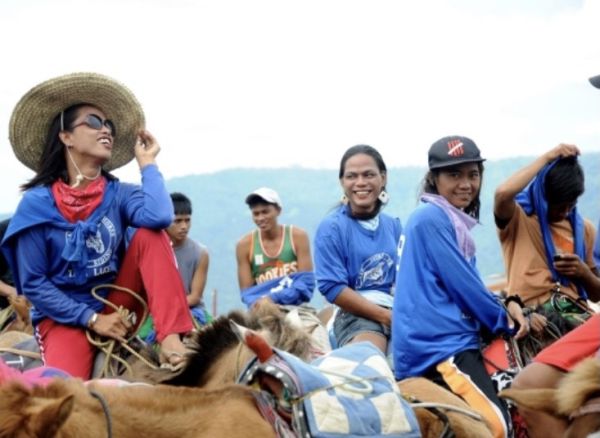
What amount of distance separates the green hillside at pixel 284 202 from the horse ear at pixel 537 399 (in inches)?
684

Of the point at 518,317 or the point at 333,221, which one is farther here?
the point at 333,221

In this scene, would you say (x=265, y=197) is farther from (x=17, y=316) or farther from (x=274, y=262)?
(x=17, y=316)

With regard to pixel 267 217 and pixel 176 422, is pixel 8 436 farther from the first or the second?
pixel 267 217

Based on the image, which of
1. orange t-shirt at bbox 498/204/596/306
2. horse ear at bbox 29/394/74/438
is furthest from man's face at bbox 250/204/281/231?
horse ear at bbox 29/394/74/438

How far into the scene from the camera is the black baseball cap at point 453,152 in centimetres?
612

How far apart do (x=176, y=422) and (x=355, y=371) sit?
91 cm

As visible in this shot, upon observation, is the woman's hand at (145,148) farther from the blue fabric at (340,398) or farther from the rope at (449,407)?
the rope at (449,407)

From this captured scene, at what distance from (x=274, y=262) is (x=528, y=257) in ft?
9.24

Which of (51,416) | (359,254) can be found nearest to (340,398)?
(51,416)

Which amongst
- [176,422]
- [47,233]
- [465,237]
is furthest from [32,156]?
[176,422]

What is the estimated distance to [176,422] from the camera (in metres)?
3.73

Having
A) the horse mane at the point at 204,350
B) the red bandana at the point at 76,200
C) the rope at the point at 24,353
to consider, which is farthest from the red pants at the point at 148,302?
the horse mane at the point at 204,350

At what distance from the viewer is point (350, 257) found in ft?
25.1

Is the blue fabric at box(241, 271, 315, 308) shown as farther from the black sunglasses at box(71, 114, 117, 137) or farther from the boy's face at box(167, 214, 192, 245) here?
the black sunglasses at box(71, 114, 117, 137)
